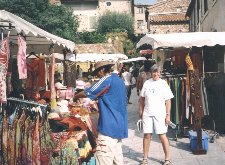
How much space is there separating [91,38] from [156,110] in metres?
36.1

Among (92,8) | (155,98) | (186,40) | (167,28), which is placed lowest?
(155,98)

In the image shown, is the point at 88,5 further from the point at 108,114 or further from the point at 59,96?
the point at 108,114

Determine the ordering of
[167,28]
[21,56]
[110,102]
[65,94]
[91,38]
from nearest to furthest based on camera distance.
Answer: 1. [110,102]
2. [21,56]
3. [65,94]
4. [167,28]
5. [91,38]

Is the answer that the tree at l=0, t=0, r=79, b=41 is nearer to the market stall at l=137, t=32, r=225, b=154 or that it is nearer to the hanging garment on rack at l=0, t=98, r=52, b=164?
the market stall at l=137, t=32, r=225, b=154

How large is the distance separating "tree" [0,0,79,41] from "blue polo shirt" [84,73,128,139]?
1242 inches

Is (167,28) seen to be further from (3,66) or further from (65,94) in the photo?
(3,66)

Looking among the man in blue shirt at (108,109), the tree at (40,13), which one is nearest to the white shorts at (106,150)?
the man in blue shirt at (108,109)

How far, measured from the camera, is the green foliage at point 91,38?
41406 mm

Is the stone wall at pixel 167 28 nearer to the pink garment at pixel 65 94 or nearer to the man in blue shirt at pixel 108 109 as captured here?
the pink garment at pixel 65 94

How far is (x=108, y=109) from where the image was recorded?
466 cm

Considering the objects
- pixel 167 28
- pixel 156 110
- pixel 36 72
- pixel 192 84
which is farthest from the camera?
pixel 167 28

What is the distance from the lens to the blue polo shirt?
15.1 ft

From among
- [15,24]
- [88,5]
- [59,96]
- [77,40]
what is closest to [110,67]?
[15,24]

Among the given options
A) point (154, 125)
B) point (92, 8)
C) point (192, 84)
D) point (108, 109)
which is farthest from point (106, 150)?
point (92, 8)
